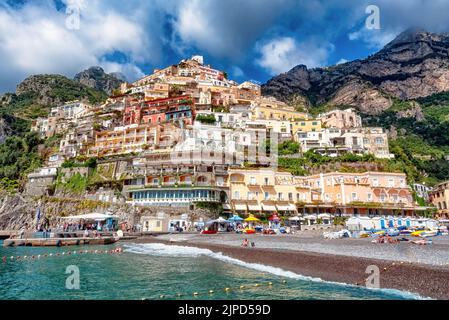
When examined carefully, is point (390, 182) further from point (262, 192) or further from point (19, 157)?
point (19, 157)

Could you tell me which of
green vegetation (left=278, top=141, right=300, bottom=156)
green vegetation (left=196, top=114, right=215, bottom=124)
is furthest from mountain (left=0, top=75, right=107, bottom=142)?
green vegetation (left=278, top=141, right=300, bottom=156)

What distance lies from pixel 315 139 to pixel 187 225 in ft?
119

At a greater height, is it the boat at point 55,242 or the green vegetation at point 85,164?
the green vegetation at point 85,164

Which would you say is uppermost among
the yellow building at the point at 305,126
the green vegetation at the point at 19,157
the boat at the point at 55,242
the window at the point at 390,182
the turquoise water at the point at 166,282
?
Answer: the yellow building at the point at 305,126

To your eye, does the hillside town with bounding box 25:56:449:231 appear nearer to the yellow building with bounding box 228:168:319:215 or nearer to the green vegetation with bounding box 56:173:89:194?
the yellow building with bounding box 228:168:319:215

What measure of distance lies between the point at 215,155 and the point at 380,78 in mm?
124178

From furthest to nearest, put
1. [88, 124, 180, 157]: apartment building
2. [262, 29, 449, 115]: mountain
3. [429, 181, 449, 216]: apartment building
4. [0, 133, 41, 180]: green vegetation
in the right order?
1. [262, 29, 449, 115]: mountain
2. [0, 133, 41, 180]: green vegetation
3. [88, 124, 180, 157]: apartment building
4. [429, 181, 449, 216]: apartment building

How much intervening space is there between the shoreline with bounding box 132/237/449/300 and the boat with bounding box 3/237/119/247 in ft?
73.8

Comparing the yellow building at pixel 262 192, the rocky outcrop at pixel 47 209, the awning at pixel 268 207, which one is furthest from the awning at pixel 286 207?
the rocky outcrop at pixel 47 209

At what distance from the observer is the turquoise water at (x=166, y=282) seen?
13.0 m

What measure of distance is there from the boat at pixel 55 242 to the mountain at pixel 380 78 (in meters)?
113

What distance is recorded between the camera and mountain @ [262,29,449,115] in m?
140

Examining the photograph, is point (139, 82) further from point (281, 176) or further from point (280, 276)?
point (280, 276)

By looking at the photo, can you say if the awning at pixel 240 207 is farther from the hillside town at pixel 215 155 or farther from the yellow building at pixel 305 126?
the yellow building at pixel 305 126
